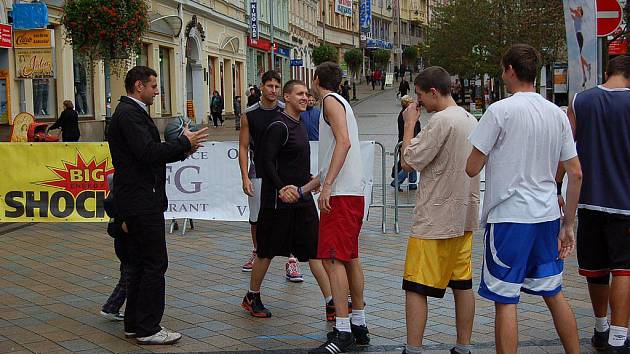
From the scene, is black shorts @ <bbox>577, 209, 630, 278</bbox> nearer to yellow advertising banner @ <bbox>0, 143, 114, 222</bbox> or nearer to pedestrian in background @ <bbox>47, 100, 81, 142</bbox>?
yellow advertising banner @ <bbox>0, 143, 114, 222</bbox>

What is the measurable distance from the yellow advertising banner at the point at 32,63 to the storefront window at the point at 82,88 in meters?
4.32

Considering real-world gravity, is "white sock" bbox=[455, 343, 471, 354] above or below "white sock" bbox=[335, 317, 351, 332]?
below

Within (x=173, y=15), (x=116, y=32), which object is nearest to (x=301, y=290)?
(x=116, y=32)

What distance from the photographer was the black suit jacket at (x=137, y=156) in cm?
569

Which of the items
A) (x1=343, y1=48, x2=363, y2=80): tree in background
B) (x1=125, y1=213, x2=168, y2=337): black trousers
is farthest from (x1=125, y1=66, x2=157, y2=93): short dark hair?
(x1=343, y1=48, x2=363, y2=80): tree in background

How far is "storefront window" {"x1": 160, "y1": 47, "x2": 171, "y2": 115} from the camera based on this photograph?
3319 centimetres

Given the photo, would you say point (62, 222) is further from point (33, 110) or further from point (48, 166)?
point (33, 110)

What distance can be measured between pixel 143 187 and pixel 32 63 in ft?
53.9

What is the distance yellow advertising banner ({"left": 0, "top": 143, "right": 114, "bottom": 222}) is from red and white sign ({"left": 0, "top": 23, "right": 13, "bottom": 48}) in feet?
35.0

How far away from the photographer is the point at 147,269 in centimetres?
589

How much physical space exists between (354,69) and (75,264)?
67.6 m

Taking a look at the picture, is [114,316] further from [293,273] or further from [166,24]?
[166,24]

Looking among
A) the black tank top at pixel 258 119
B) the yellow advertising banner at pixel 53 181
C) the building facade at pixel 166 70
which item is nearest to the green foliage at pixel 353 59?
the building facade at pixel 166 70

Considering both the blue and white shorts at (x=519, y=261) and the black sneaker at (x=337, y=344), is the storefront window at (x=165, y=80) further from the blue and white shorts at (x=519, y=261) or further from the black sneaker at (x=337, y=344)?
the blue and white shorts at (x=519, y=261)
